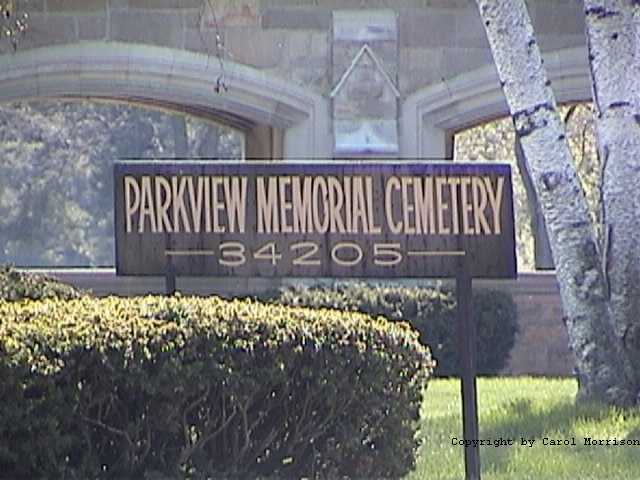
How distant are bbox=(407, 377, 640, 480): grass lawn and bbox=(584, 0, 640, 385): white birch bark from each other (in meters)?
0.80

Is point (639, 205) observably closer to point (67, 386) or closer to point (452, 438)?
point (452, 438)

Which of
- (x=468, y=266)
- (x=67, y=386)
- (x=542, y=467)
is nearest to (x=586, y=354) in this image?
(x=542, y=467)

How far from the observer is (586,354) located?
38.5 feet

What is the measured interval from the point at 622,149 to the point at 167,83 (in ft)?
27.2

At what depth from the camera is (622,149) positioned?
11.8 m

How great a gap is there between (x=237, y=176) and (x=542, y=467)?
7.88ft

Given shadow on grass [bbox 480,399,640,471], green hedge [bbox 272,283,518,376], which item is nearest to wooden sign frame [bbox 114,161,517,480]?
shadow on grass [bbox 480,399,640,471]

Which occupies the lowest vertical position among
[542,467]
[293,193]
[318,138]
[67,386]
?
[542,467]

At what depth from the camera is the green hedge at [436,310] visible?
56.2 feet

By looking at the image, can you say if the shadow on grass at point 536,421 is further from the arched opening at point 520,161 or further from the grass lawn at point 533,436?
the arched opening at point 520,161

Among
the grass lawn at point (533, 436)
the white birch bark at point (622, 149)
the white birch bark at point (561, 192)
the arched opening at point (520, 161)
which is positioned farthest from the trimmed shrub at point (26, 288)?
the arched opening at point (520, 161)

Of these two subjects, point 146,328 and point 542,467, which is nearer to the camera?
point 146,328

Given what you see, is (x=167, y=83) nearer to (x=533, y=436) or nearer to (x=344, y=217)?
(x=533, y=436)

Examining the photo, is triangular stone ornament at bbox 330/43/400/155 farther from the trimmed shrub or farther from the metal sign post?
the metal sign post
